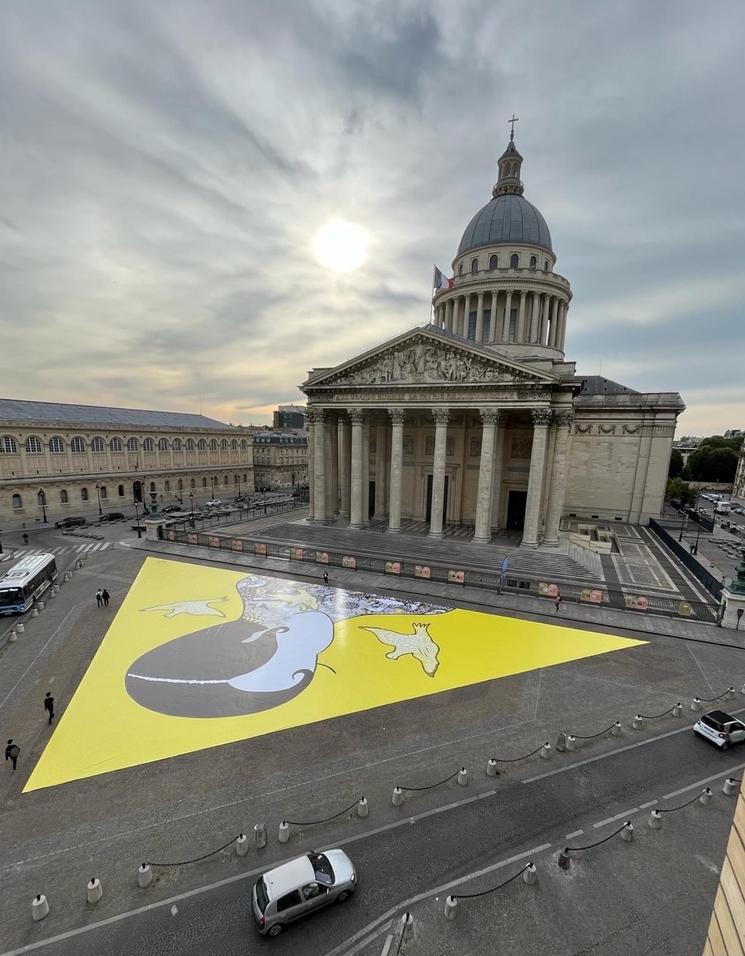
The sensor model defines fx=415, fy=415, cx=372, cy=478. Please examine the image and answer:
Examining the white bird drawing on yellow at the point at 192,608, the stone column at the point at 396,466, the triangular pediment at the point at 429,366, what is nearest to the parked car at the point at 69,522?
the white bird drawing on yellow at the point at 192,608

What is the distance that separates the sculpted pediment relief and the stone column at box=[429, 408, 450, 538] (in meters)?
3.23

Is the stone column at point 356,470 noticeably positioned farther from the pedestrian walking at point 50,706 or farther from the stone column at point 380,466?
the pedestrian walking at point 50,706

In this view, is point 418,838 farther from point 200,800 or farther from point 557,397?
point 557,397

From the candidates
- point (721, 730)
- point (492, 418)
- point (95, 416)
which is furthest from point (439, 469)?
point (95, 416)

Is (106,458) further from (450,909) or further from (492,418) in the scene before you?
(450,909)

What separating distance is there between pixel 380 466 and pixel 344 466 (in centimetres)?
419

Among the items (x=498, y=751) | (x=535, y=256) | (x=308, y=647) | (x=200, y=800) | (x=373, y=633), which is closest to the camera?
(x=200, y=800)

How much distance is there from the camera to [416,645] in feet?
67.7

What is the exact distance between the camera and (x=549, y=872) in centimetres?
962

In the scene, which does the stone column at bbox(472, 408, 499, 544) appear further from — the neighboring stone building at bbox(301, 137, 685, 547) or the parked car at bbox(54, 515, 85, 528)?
the parked car at bbox(54, 515, 85, 528)

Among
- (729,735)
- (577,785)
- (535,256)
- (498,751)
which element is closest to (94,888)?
(498,751)

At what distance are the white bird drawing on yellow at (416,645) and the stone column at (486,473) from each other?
54.0ft

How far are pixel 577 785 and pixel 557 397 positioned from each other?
30.3 meters

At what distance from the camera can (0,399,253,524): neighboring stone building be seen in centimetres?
5238
